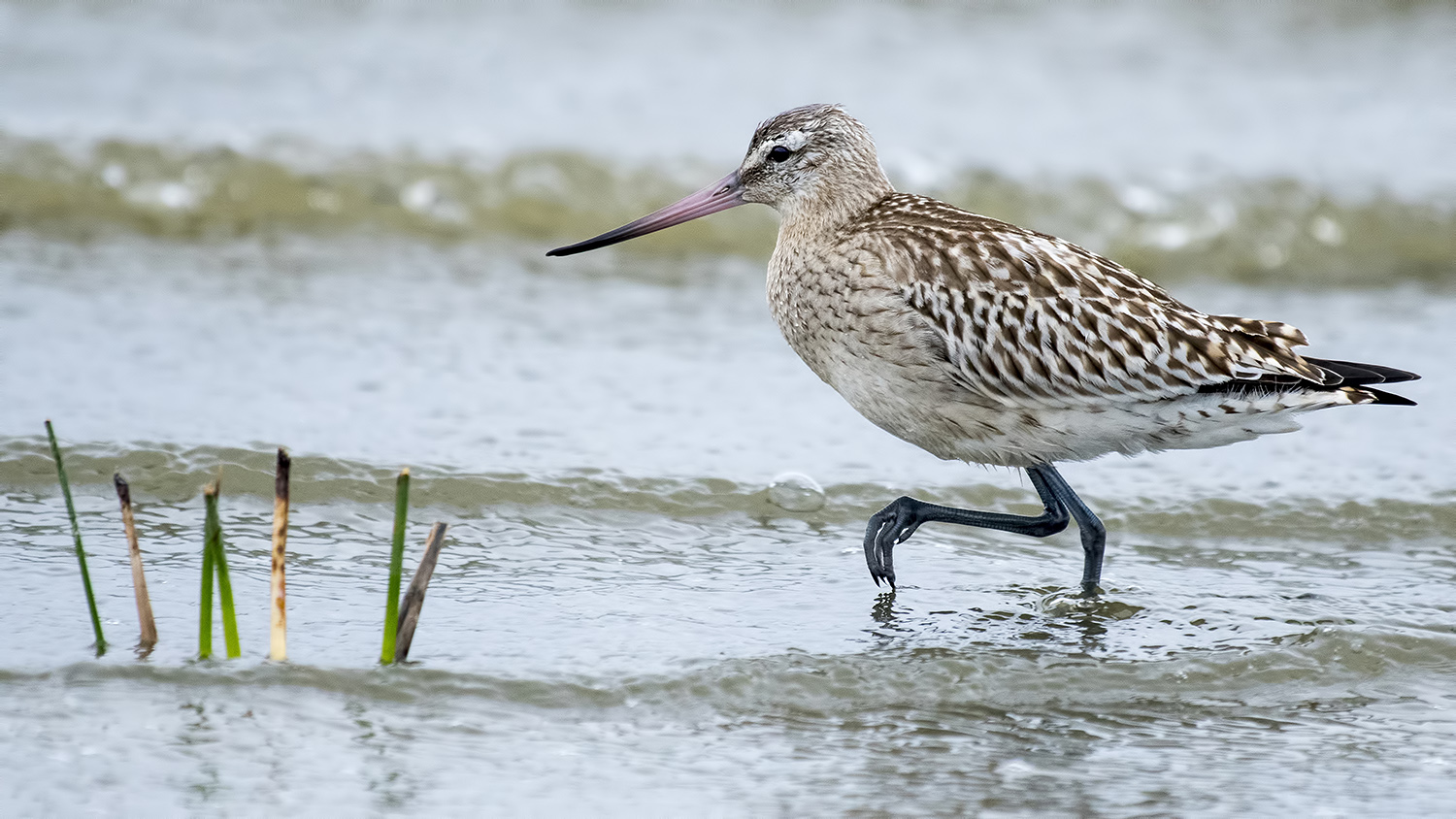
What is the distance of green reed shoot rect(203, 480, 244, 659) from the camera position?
A: 4066 millimetres

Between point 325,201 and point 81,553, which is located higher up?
point 325,201

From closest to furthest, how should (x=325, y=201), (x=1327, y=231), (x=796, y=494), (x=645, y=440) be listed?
1. (x=796, y=494)
2. (x=645, y=440)
3. (x=325, y=201)
4. (x=1327, y=231)

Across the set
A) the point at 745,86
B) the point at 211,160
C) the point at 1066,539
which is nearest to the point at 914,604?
the point at 1066,539

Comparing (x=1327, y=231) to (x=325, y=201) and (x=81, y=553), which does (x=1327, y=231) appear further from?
(x=81, y=553)

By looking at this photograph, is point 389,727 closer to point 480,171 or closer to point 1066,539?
point 1066,539

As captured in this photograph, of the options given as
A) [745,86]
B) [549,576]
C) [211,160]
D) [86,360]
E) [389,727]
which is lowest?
[389,727]

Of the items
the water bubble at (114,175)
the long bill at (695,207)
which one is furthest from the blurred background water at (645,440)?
the long bill at (695,207)

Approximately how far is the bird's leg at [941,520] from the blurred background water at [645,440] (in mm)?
162

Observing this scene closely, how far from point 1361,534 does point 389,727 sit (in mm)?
3892

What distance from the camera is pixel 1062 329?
546cm

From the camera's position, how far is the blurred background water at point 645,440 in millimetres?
4477

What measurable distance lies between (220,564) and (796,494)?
2.90 metres

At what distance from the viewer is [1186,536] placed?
643 centimetres

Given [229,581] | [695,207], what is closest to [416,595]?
[229,581]
